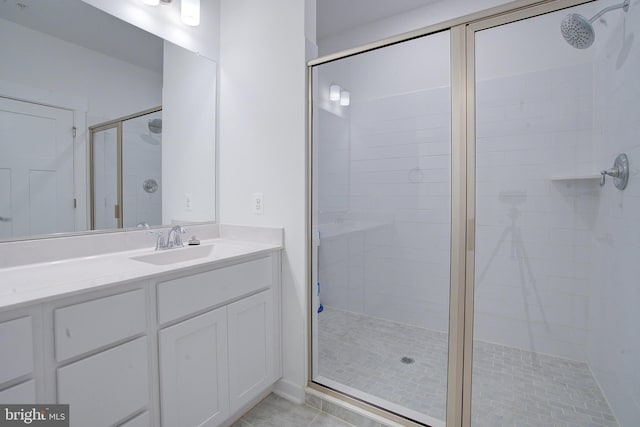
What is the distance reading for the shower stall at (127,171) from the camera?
4.83ft

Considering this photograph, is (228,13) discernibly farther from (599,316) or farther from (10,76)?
(599,316)

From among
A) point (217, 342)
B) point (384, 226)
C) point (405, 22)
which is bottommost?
point (217, 342)

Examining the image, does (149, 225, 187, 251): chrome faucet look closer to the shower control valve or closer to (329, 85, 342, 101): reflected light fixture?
(329, 85, 342, 101): reflected light fixture

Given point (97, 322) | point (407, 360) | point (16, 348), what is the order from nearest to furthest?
point (16, 348)
point (97, 322)
point (407, 360)

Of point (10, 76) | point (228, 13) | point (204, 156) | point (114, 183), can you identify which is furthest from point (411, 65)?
point (10, 76)

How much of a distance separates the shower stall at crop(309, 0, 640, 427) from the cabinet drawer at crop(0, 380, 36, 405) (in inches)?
46.3

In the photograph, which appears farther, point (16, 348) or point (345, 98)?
point (345, 98)

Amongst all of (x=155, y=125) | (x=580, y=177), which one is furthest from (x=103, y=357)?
(x=580, y=177)

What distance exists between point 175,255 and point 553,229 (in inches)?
69.4

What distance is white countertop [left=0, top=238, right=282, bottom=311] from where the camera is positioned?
2.87 feet

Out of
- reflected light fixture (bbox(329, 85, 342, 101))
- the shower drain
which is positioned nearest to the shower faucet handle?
the shower drain

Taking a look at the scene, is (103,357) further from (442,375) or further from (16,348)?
(442,375)

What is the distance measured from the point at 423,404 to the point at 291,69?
6.19 feet

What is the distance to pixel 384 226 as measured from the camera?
1.80 m
